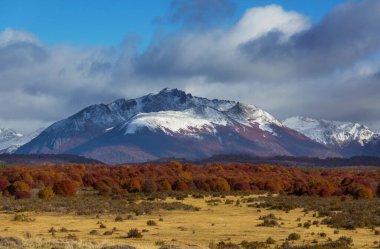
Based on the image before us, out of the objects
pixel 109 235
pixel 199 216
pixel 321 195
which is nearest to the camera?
pixel 109 235

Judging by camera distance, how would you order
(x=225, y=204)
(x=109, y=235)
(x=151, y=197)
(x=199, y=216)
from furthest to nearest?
(x=151, y=197) → (x=225, y=204) → (x=199, y=216) → (x=109, y=235)

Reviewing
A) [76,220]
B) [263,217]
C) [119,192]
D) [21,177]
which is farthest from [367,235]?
[21,177]

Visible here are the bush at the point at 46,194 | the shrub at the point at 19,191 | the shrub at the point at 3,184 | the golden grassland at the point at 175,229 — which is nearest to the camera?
the golden grassland at the point at 175,229

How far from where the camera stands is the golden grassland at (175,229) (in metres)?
43.7

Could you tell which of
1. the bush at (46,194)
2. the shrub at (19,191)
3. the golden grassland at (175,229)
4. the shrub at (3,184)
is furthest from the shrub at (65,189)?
the golden grassland at (175,229)

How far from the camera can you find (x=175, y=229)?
53375 millimetres

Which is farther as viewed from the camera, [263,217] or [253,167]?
[253,167]

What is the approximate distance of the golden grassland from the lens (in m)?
43.7

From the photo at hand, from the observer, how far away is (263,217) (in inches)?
2453

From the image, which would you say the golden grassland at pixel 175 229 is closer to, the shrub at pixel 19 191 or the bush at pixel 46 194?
the bush at pixel 46 194

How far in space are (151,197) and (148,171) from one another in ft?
183

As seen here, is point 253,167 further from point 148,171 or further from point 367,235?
point 367,235

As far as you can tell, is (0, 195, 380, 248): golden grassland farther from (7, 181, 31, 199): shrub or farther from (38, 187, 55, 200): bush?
(7, 181, 31, 199): shrub

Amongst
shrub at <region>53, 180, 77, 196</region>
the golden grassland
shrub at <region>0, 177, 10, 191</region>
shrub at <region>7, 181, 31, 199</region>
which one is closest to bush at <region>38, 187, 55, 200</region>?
shrub at <region>7, 181, 31, 199</region>
